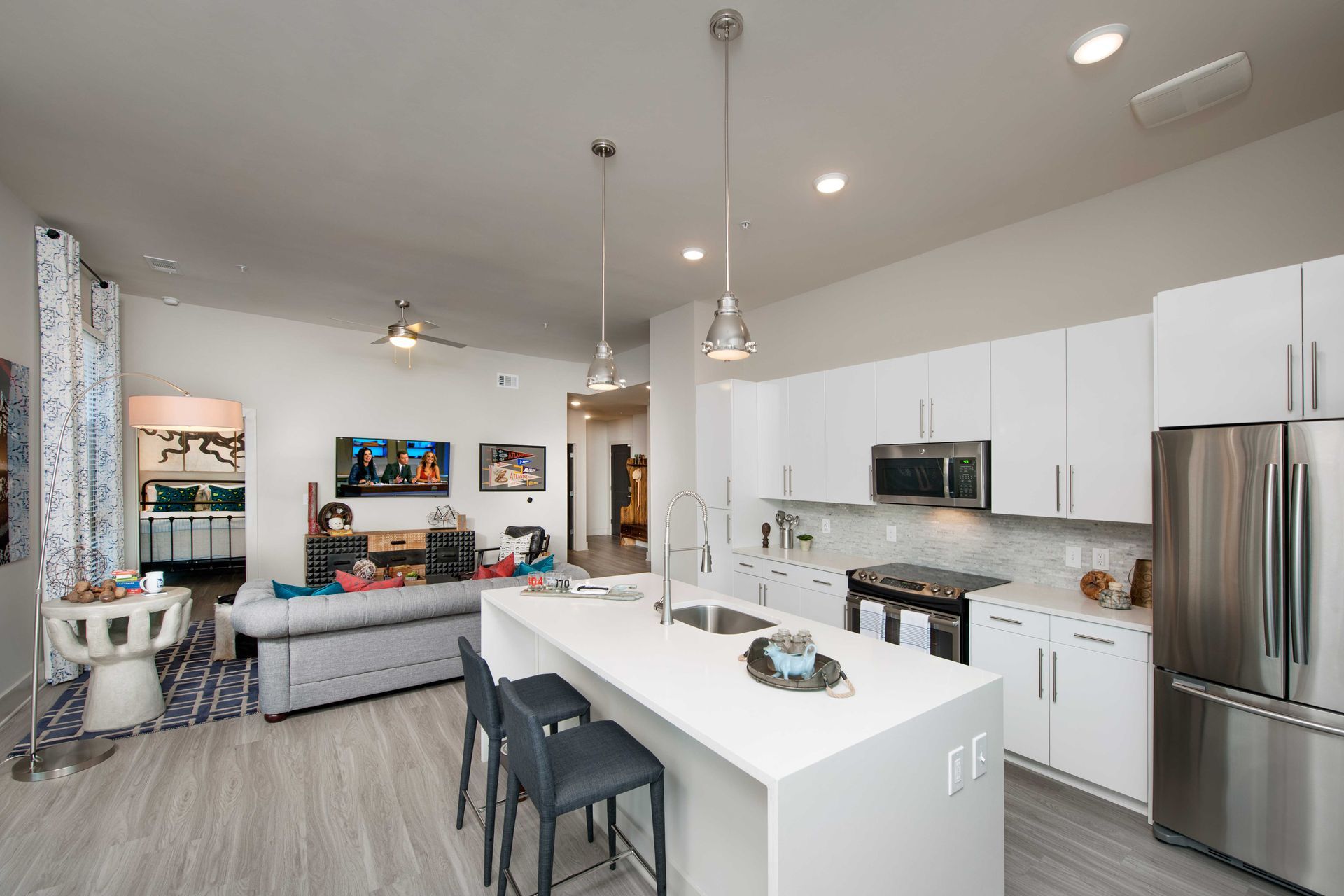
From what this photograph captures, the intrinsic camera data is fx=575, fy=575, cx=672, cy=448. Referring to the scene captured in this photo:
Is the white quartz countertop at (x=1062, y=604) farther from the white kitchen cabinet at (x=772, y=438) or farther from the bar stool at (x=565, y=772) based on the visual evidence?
the bar stool at (x=565, y=772)

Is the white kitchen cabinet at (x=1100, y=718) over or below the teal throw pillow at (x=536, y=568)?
below

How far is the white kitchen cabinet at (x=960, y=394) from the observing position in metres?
3.38

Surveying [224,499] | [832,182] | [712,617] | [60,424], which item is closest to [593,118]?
[832,182]

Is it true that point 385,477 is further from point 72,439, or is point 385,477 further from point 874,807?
point 874,807

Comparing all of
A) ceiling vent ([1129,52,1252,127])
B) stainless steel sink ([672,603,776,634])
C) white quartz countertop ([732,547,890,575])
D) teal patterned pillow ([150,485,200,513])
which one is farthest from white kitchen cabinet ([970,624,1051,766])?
teal patterned pillow ([150,485,200,513])

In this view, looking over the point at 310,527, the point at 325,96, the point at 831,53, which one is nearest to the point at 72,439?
the point at 310,527

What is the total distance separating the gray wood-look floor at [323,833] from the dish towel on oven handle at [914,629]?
72cm

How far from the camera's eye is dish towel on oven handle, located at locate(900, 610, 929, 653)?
10.8 ft

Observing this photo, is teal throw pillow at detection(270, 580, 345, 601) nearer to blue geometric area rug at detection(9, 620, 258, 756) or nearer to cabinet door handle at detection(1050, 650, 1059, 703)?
blue geometric area rug at detection(9, 620, 258, 756)

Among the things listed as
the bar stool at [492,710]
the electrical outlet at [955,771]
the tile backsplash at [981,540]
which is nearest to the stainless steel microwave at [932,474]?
the tile backsplash at [981,540]

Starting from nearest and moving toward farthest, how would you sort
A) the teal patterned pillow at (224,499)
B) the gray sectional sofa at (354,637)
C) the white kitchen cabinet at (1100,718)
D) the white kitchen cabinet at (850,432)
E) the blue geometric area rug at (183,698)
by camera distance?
the white kitchen cabinet at (1100,718) → the blue geometric area rug at (183,698) → the gray sectional sofa at (354,637) → the white kitchen cabinet at (850,432) → the teal patterned pillow at (224,499)

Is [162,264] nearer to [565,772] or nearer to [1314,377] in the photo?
[565,772]

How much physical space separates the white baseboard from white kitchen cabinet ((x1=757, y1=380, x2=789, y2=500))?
2318 mm

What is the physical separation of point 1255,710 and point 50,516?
21.3ft
